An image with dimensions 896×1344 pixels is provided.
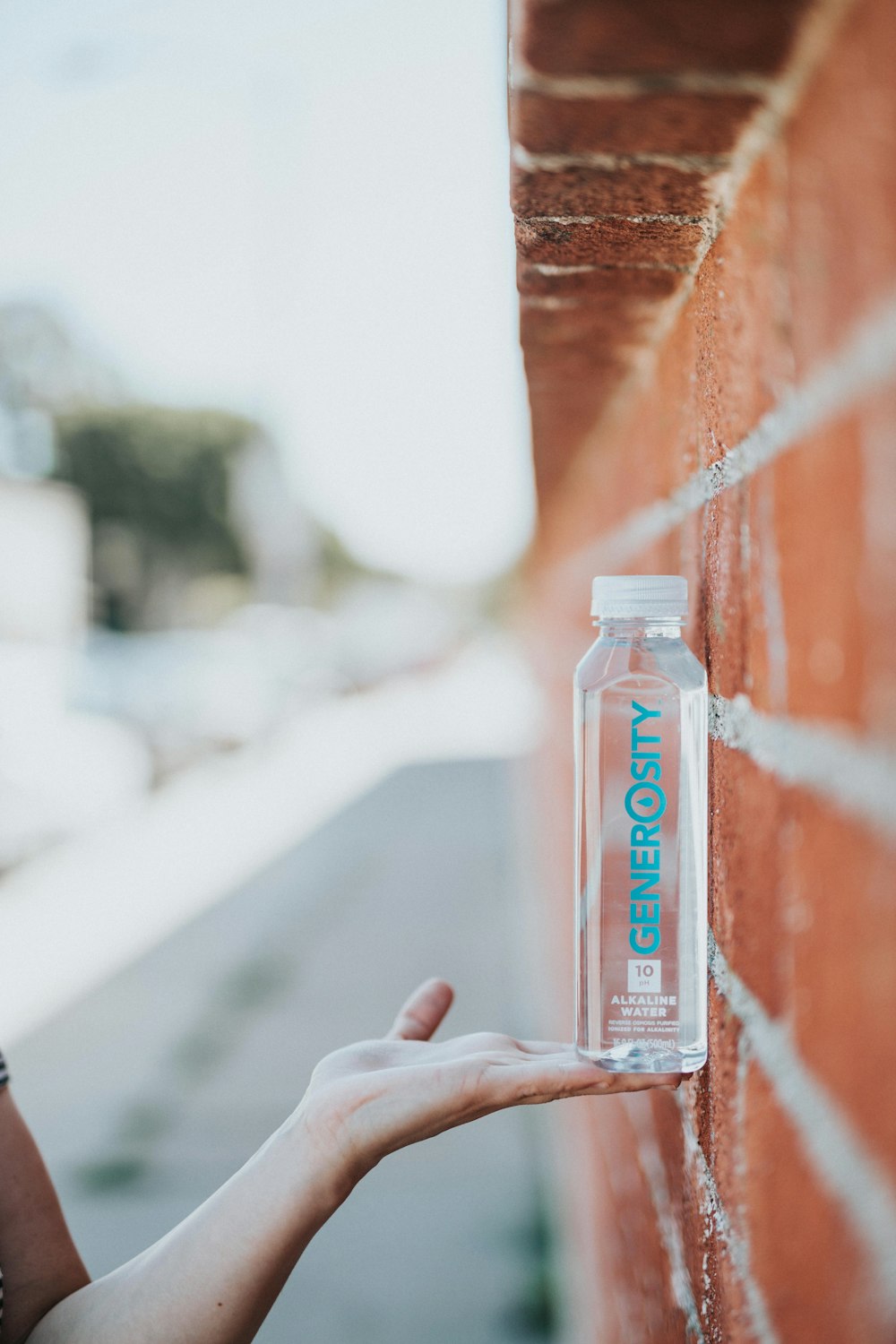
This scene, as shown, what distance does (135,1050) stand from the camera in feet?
19.2

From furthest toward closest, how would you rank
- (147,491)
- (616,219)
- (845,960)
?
(147,491) → (616,219) → (845,960)

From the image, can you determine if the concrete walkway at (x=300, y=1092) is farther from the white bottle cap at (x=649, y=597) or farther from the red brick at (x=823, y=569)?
the red brick at (x=823, y=569)

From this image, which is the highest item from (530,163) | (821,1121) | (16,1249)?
(530,163)

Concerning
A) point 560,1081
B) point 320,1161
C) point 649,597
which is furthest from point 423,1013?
point 649,597

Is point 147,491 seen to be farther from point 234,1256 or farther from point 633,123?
point 633,123

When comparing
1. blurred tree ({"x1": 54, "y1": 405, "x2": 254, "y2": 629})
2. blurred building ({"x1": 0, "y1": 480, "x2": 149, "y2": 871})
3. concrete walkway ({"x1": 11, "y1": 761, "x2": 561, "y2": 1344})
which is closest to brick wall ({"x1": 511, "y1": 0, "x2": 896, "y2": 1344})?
concrete walkway ({"x1": 11, "y1": 761, "x2": 561, "y2": 1344})

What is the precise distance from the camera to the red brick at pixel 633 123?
26.7 inches

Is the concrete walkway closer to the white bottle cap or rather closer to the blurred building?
the blurred building

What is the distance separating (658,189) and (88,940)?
7476 mm

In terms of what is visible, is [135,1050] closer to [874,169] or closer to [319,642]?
[874,169]

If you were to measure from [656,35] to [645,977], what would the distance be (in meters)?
0.65

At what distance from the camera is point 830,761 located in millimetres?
556

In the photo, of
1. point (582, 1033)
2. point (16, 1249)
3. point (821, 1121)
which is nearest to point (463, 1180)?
point (16, 1249)

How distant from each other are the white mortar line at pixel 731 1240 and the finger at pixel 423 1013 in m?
0.36
